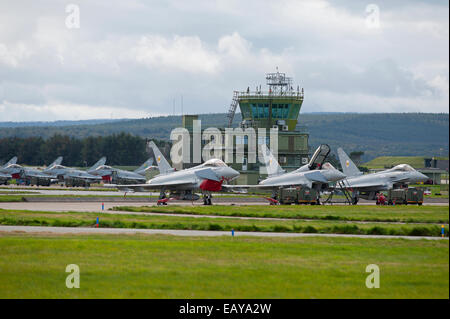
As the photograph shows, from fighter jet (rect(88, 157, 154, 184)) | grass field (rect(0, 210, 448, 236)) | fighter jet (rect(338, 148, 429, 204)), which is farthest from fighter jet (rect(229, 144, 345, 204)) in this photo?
fighter jet (rect(88, 157, 154, 184))

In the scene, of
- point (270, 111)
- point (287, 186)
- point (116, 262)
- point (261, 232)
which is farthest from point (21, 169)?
point (116, 262)

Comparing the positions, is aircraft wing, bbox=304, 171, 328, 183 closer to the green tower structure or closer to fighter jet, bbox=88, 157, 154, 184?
the green tower structure

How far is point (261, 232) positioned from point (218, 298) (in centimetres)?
1610

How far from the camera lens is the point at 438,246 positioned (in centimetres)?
2564

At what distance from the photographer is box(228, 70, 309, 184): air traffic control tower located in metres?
80.6

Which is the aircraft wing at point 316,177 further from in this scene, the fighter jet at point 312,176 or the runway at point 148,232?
the runway at point 148,232

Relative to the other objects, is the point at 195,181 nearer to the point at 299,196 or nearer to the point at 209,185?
the point at 209,185

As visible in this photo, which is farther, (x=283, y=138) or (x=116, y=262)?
(x=283, y=138)

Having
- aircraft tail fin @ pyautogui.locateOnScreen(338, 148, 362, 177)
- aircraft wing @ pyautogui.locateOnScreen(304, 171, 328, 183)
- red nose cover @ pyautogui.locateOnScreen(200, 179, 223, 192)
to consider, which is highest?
aircraft tail fin @ pyautogui.locateOnScreen(338, 148, 362, 177)

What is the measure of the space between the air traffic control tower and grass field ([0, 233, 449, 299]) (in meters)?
52.9

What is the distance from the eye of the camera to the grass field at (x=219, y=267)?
16.6 m

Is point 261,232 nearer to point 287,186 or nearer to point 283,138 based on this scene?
point 287,186

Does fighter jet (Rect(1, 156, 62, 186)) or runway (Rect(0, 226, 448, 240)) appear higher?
fighter jet (Rect(1, 156, 62, 186))

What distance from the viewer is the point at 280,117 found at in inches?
3314
